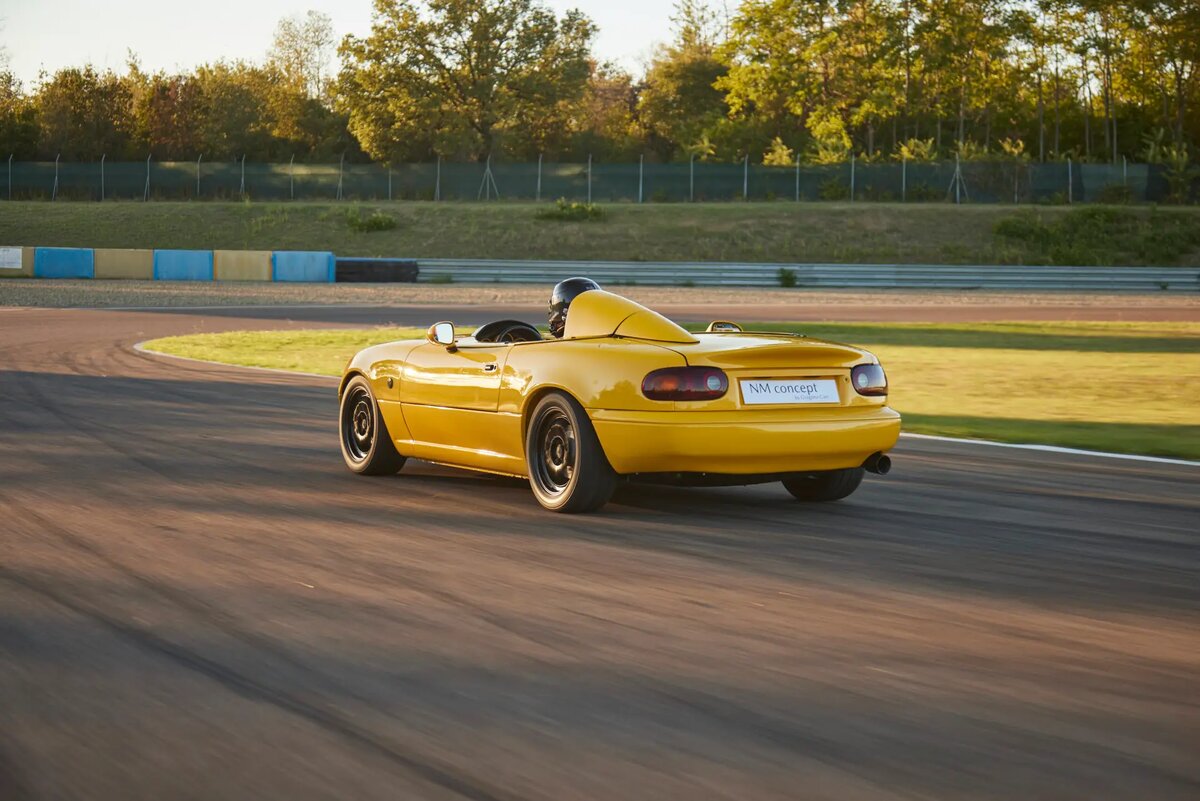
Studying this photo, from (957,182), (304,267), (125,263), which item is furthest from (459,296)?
(957,182)

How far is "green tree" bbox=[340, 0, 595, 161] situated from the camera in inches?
2635

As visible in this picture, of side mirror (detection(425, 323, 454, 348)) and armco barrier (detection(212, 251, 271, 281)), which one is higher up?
armco barrier (detection(212, 251, 271, 281))

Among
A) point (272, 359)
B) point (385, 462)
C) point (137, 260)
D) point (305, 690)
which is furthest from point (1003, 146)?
point (305, 690)

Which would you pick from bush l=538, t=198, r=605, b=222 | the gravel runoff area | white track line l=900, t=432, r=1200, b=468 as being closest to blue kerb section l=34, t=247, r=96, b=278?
the gravel runoff area

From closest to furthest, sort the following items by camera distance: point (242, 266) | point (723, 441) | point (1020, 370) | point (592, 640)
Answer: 1. point (592, 640)
2. point (723, 441)
3. point (1020, 370)
4. point (242, 266)

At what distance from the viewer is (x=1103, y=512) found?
7906 millimetres

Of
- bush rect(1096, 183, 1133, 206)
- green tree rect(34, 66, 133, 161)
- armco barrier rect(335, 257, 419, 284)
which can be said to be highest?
green tree rect(34, 66, 133, 161)

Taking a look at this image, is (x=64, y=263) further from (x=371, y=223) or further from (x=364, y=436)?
(x=364, y=436)

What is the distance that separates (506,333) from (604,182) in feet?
159

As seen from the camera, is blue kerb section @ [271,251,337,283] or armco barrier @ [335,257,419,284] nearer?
blue kerb section @ [271,251,337,283]

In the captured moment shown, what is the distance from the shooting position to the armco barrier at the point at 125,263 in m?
42.7

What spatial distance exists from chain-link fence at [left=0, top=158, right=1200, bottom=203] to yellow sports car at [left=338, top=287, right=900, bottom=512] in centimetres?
4855

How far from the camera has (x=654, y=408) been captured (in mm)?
7375

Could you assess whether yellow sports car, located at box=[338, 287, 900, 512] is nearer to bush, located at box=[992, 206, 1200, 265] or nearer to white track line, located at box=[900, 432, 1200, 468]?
white track line, located at box=[900, 432, 1200, 468]
